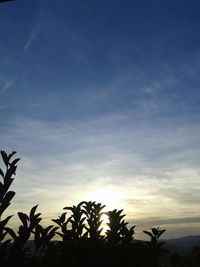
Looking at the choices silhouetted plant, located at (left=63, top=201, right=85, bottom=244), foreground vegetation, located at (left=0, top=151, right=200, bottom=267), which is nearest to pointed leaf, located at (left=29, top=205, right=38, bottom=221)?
foreground vegetation, located at (left=0, top=151, right=200, bottom=267)

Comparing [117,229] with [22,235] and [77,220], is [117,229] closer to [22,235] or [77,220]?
[77,220]

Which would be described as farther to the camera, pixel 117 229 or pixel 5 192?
pixel 117 229

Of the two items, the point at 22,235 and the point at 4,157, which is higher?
the point at 4,157

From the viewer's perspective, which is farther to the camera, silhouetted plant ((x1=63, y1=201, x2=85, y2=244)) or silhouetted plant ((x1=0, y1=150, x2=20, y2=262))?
silhouetted plant ((x1=63, y1=201, x2=85, y2=244))

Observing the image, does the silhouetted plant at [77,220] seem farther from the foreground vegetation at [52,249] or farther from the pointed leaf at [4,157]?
the pointed leaf at [4,157]

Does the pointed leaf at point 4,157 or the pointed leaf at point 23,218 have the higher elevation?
the pointed leaf at point 4,157

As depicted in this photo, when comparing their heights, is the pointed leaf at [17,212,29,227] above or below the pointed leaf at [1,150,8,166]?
below

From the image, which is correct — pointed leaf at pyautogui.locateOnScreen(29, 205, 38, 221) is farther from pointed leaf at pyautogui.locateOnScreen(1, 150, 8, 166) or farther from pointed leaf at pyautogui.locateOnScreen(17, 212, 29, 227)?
pointed leaf at pyautogui.locateOnScreen(1, 150, 8, 166)

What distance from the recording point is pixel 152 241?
6770 mm

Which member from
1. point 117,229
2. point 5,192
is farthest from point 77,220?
point 5,192

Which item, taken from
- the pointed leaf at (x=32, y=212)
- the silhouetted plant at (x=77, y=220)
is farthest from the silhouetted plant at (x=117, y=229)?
the pointed leaf at (x=32, y=212)

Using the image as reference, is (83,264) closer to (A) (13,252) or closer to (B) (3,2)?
(A) (13,252)

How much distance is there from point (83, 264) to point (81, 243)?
1.32 feet

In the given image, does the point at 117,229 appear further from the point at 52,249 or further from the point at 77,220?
the point at 52,249
